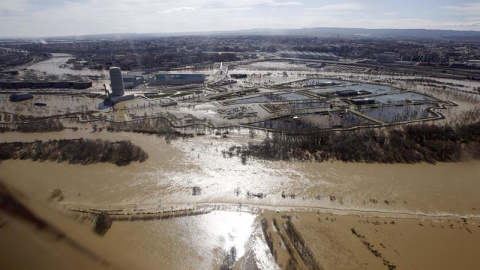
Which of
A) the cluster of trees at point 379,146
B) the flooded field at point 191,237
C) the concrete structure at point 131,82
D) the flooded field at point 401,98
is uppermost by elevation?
the concrete structure at point 131,82

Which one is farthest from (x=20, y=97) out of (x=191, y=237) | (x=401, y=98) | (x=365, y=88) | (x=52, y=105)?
(x=401, y=98)

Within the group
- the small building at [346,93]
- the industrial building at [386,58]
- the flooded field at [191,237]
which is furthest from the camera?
the industrial building at [386,58]

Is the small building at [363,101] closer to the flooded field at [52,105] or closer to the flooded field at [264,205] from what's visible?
the flooded field at [264,205]

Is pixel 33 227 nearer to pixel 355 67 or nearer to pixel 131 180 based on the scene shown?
pixel 131 180

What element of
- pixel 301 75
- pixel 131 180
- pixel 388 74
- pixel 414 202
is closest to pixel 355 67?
pixel 388 74

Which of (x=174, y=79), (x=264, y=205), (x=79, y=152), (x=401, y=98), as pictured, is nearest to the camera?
(x=264, y=205)

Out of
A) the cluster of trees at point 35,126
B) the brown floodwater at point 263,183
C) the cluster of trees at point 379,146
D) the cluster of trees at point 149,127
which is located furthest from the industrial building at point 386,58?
the cluster of trees at point 35,126

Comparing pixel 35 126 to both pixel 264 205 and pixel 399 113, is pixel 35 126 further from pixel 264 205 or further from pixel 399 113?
pixel 399 113
